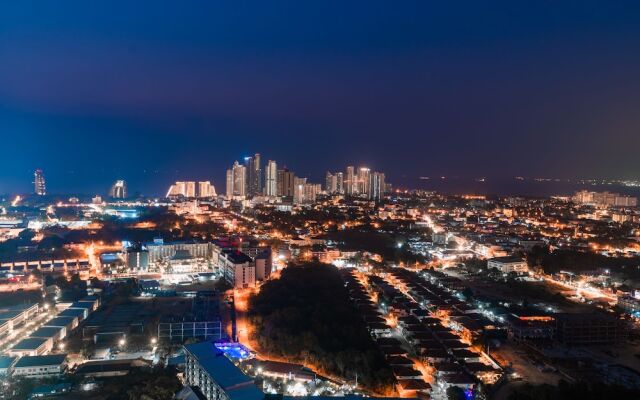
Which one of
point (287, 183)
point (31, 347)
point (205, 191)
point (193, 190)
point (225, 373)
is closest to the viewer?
point (225, 373)

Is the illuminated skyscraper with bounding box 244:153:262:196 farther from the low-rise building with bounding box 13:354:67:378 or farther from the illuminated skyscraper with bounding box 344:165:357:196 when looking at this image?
the low-rise building with bounding box 13:354:67:378

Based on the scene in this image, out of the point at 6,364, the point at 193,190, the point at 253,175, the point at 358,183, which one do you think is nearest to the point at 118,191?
the point at 193,190

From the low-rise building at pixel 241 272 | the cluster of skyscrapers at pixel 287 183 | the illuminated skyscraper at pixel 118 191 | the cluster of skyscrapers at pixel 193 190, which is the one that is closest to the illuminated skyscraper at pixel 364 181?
the cluster of skyscrapers at pixel 287 183

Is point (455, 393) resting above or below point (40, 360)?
below

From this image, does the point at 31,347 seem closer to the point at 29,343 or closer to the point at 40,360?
the point at 29,343

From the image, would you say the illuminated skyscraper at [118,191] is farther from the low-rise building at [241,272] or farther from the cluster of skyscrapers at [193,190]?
the low-rise building at [241,272]

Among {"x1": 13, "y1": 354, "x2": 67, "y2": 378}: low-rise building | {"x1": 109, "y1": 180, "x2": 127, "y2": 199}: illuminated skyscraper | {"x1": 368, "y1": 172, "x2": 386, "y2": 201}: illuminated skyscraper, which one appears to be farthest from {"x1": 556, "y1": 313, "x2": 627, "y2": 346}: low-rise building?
{"x1": 109, "y1": 180, "x2": 127, "y2": 199}: illuminated skyscraper

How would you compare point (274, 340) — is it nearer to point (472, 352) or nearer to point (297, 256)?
point (472, 352)
